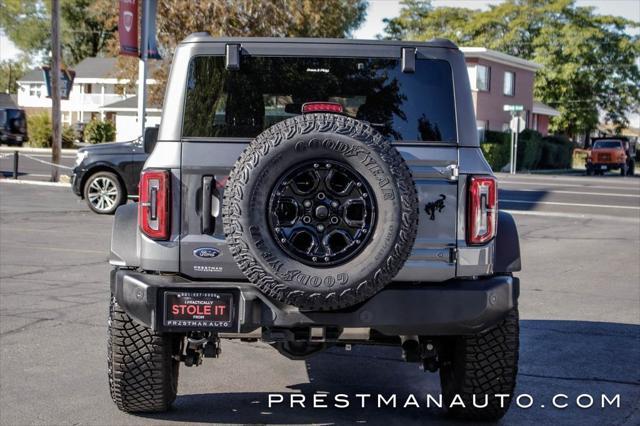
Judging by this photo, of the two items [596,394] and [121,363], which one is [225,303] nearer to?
[121,363]

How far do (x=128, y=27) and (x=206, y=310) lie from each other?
21.5 m

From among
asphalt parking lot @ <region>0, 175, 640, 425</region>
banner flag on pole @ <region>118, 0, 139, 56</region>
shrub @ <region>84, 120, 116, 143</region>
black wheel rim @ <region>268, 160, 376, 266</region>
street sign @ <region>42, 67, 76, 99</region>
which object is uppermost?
banner flag on pole @ <region>118, 0, 139, 56</region>

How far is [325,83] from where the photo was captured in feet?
17.3

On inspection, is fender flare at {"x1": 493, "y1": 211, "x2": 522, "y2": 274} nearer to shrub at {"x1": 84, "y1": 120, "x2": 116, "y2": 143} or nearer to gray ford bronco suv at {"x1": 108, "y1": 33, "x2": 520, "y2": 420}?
gray ford bronco suv at {"x1": 108, "y1": 33, "x2": 520, "y2": 420}

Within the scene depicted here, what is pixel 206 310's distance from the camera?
15.6 ft

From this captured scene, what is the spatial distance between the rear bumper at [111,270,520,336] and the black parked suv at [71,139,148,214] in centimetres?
1306

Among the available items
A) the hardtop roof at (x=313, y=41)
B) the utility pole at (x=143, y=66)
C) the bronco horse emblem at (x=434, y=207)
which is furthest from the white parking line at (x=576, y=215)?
the bronco horse emblem at (x=434, y=207)

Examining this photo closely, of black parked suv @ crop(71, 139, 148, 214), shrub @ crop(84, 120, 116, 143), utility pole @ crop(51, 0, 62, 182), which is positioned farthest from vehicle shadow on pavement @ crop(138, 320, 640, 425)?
shrub @ crop(84, 120, 116, 143)

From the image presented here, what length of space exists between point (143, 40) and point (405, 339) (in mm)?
21450

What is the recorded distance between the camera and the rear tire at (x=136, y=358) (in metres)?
5.20

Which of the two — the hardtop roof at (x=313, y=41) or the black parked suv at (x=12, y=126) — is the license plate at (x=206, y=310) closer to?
the hardtop roof at (x=313, y=41)

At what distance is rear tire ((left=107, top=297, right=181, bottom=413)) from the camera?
520 cm

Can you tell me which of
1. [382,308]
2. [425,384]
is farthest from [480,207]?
[425,384]

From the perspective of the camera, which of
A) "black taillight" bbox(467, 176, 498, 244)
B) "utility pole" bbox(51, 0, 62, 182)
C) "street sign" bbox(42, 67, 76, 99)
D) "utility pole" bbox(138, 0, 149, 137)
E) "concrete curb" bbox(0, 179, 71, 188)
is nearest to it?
"black taillight" bbox(467, 176, 498, 244)
